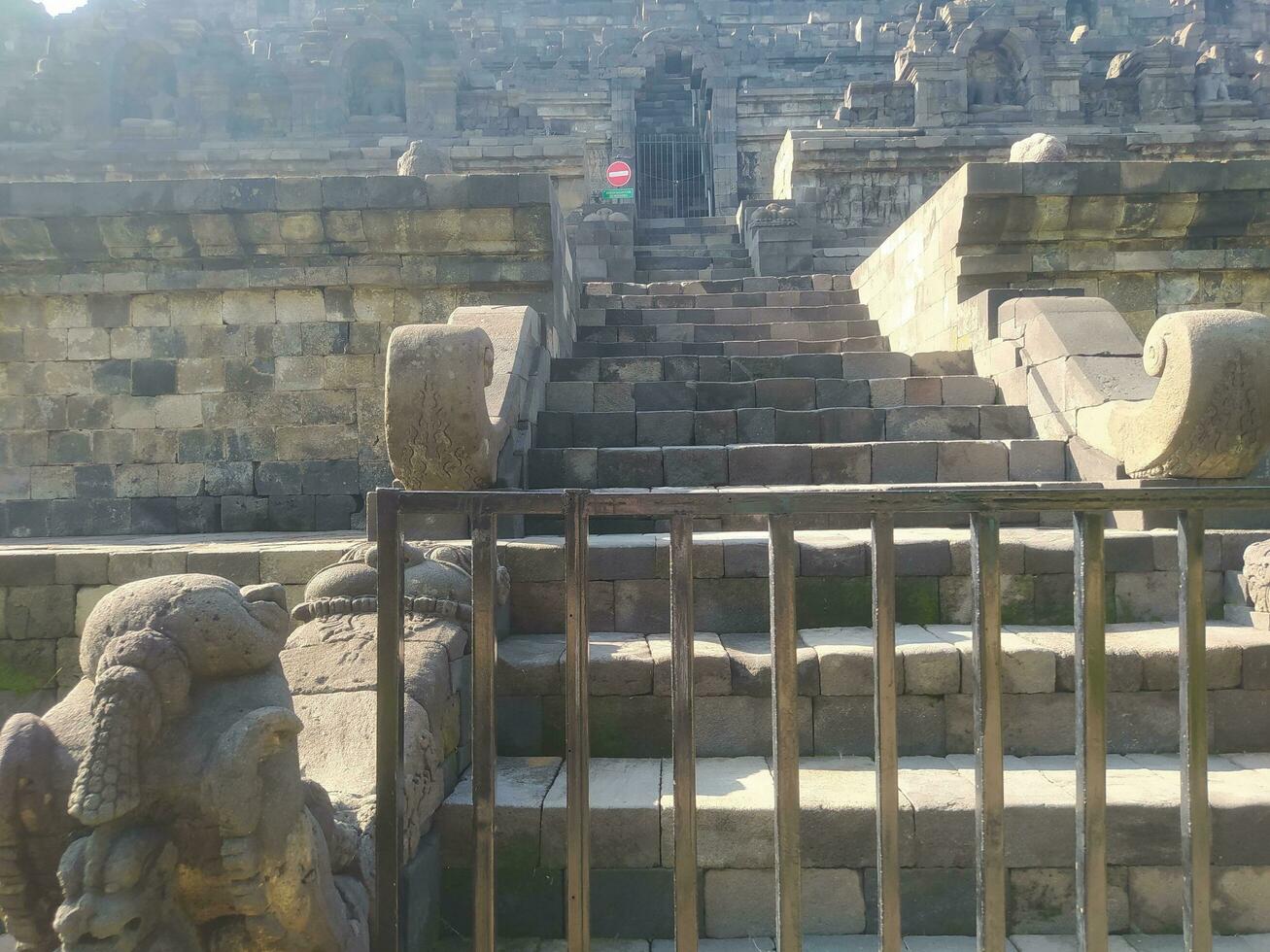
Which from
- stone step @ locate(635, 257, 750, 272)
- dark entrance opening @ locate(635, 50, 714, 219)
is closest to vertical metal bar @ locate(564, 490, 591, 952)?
stone step @ locate(635, 257, 750, 272)

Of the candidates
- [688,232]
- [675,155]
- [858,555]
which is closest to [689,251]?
[688,232]

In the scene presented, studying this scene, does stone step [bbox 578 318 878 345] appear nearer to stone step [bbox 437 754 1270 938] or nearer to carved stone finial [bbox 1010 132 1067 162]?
carved stone finial [bbox 1010 132 1067 162]

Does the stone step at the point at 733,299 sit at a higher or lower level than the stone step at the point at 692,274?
lower

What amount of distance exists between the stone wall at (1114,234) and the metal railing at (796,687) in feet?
16.1

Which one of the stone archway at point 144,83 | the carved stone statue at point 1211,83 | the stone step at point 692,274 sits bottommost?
the stone step at point 692,274

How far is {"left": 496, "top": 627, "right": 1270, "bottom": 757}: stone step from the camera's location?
338 cm

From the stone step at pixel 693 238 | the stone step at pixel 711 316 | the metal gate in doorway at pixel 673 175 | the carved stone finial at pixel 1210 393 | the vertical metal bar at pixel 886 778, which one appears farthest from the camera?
the metal gate in doorway at pixel 673 175

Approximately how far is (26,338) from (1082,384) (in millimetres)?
7860

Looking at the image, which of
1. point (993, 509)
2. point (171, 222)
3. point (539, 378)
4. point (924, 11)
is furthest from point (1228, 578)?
point (924, 11)

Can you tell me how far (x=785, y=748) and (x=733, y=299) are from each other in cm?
741

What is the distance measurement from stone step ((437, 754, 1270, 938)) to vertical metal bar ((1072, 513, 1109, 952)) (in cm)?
92

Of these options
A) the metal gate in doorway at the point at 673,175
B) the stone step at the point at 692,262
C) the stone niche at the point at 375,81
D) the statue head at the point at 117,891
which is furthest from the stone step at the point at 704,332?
the stone niche at the point at 375,81

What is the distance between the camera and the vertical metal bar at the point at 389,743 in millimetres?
2049

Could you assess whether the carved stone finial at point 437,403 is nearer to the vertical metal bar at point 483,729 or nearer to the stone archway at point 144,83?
the vertical metal bar at point 483,729
